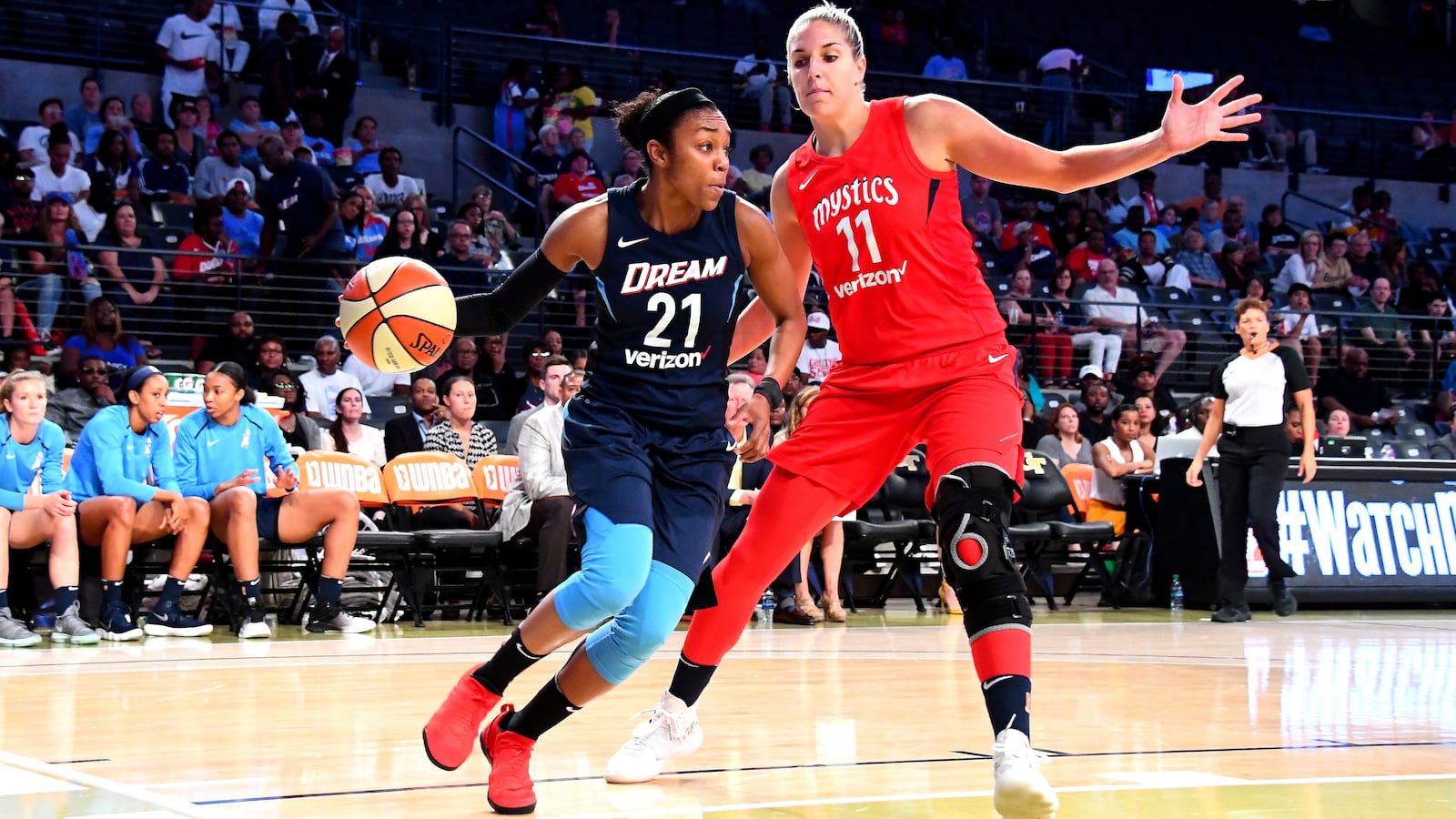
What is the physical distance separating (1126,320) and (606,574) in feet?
44.3

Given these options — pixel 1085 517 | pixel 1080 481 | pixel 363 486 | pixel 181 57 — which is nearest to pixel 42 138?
pixel 181 57

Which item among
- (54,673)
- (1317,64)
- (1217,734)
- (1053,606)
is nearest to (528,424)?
(54,673)

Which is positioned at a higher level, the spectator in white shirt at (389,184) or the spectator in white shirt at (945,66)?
the spectator in white shirt at (945,66)

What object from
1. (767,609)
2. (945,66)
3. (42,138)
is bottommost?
(767,609)

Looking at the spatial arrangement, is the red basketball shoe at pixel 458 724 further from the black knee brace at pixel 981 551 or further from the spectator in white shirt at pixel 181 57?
the spectator in white shirt at pixel 181 57

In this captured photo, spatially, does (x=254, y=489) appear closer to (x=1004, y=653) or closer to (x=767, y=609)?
(x=767, y=609)

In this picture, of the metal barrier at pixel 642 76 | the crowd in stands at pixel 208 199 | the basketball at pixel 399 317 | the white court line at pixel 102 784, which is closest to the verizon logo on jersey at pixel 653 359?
the basketball at pixel 399 317

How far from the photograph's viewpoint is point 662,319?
4.02 metres

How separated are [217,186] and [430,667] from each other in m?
8.27

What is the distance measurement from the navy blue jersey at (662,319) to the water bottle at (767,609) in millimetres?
5998

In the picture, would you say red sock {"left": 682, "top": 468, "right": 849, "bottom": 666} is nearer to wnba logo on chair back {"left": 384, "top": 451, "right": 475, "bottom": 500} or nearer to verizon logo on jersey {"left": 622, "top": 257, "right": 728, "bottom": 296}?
verizon logo on jersey {"left": 622, "top": 257, "right": 728, "bottom": 296}

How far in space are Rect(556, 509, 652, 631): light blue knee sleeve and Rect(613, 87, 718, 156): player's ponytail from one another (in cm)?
102

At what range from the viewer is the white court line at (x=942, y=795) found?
362cm

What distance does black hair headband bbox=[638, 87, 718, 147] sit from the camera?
4.08 meters
